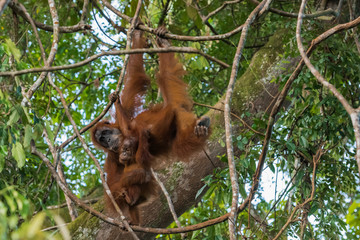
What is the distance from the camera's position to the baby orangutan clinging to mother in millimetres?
4102

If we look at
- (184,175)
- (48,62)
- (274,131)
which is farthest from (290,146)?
(48,62)

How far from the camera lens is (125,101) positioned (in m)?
4.65

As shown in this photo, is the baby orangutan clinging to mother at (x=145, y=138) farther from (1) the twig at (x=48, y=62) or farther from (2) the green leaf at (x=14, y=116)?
(2) the green leaf at (x=14, y=116)

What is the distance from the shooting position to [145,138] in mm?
4195

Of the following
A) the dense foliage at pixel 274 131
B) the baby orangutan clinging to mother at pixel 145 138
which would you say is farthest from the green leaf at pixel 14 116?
the baby orangutan clinging to mother at pixel 145 138

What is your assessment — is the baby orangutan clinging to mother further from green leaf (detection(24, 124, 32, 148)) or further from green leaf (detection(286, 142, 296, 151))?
green leaf (detection(24, 124, 32, 148))

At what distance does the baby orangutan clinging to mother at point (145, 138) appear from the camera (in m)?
4.10

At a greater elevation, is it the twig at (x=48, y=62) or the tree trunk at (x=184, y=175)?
the twig at (x=48, y=62)

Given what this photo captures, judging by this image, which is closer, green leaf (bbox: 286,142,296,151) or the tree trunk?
green leaf (bbox: 286,142,296,151)

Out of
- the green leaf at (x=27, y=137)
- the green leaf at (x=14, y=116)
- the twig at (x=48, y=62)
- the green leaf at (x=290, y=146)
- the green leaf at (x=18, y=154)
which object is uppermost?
the twig at (x=48, y=62)

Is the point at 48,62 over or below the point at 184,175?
over

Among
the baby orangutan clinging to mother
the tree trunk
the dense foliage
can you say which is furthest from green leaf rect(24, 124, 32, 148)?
the tree trunk

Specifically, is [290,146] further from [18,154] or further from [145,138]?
[18,154]

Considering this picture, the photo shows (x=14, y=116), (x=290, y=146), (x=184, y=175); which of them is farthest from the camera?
(x=184, y=175)
